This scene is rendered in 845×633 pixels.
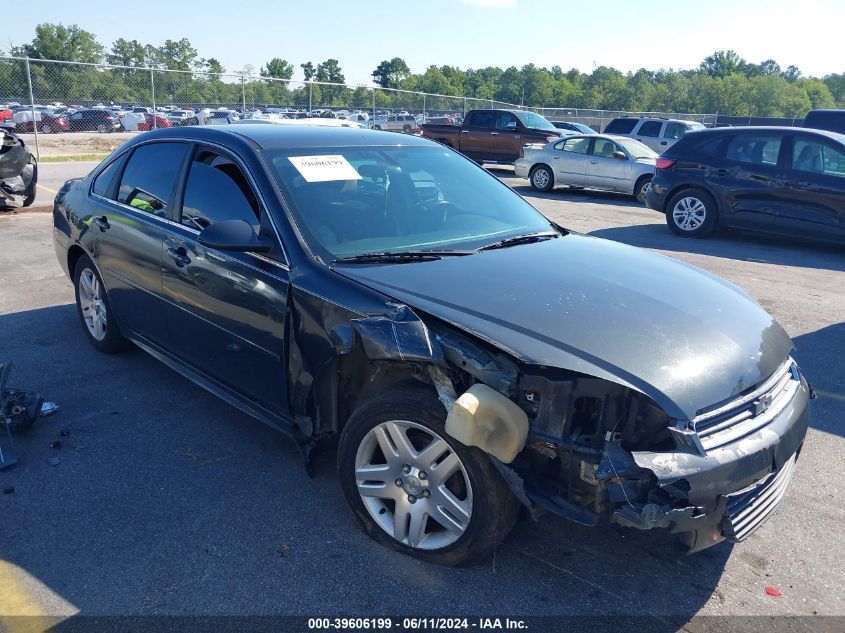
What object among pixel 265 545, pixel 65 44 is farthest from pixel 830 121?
pixel 65 44

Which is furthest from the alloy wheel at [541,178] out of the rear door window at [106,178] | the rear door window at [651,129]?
the rear door window at [106,178]

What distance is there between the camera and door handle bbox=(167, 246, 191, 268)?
3.89 m

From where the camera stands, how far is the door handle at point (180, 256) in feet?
12.8

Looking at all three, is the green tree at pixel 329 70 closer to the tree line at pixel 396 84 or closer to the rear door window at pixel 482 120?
the tree line at pixel 396 84

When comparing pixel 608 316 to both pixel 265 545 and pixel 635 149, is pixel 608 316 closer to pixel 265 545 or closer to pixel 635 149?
pixel 265 545

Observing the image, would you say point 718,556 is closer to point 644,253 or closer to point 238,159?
point 644,253

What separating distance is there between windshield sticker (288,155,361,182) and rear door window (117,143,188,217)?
0.90 m

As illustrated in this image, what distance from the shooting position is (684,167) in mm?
10891

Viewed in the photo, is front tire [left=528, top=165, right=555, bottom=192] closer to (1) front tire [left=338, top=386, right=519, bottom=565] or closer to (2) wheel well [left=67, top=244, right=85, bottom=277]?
(2) wheel well [left=67, top=244, right=85, bottom=277]

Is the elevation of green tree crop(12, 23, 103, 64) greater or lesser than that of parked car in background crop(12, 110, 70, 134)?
greater

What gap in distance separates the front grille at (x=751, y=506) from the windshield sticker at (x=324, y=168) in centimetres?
249

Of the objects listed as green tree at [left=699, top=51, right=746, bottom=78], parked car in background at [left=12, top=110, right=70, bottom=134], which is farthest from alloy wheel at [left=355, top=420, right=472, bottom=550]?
green tree at [left=699, top=51, right=746, bottom=78]

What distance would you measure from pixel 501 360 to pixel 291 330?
43.3 inches

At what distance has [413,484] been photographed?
9.57ft
